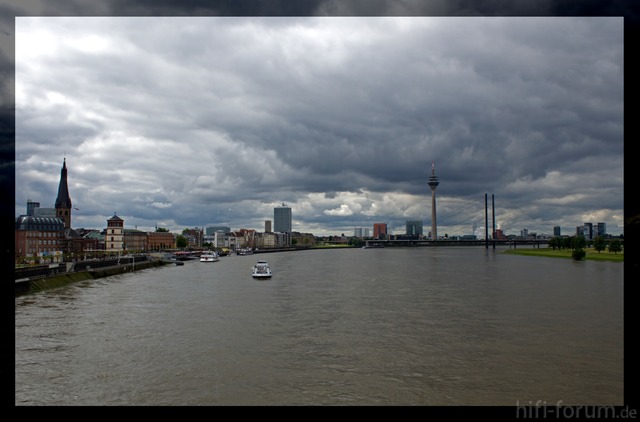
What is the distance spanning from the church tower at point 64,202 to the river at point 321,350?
112321mm

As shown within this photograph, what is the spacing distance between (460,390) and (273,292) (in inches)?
1136

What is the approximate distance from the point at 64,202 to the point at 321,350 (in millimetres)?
140668

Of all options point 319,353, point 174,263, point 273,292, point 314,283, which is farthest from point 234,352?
point 174,263

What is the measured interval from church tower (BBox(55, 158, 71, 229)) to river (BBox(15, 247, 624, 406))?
112m

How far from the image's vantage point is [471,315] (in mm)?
29266

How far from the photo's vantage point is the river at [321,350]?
1509cm

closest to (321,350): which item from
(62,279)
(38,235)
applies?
(62,279)

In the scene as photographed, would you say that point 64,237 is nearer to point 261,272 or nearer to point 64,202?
point 64,202

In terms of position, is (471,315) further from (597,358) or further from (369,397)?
(369,397)

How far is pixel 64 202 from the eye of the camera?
139 metres

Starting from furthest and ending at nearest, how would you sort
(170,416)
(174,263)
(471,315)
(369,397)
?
1. (174,263)
2. (471,315)
3. (369,397)
4. (170,416)

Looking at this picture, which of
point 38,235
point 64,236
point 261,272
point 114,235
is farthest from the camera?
point 114,235

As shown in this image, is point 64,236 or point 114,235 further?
point 114,235

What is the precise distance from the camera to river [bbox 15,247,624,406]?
1509 cm
